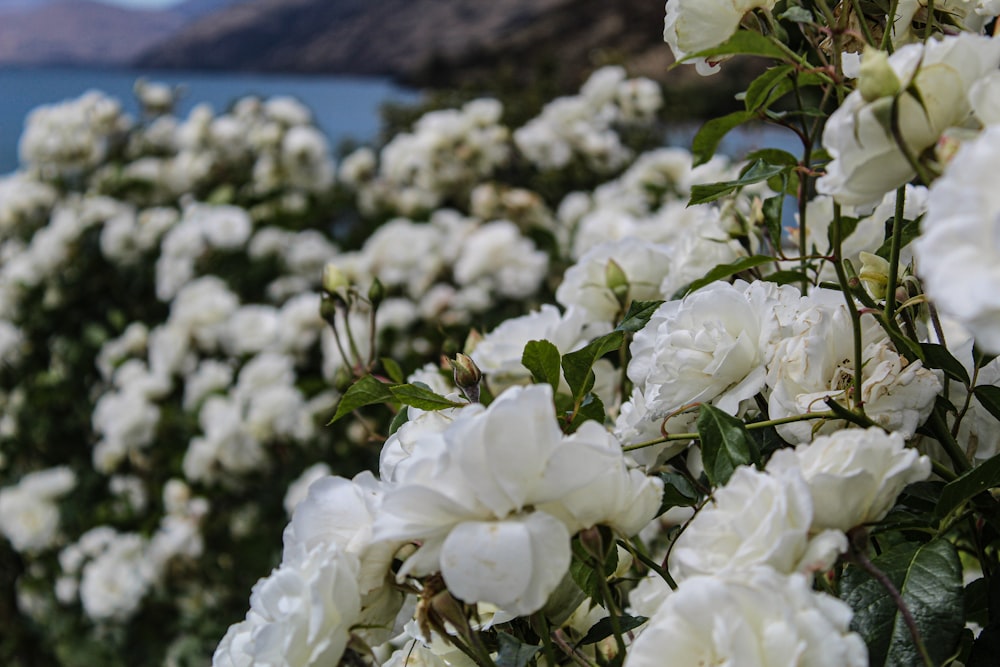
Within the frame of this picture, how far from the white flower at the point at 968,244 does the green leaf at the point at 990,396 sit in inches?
8.4

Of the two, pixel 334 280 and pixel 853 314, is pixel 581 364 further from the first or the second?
pixel 334 280

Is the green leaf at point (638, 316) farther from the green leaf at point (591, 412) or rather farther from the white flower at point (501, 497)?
the white flower at point (501, 497)

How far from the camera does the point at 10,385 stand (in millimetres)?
2777

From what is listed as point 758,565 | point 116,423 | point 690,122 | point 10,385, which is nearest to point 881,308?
point 758,565

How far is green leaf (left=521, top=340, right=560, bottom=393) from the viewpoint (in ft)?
1.75

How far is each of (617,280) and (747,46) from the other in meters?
0.32

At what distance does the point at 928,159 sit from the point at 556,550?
0.23 meters

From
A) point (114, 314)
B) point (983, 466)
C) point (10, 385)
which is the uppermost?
point (983, 466)

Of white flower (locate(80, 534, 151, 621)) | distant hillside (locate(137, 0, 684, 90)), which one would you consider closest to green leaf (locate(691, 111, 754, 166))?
white flower (locate(80, 534, 151, 621))

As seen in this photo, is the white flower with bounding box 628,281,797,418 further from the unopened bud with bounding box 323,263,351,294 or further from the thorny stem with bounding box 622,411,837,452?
the unopened bud with bounding box 323,263,351,294

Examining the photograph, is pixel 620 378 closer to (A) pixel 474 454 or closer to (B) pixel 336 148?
(A) pixel 474 454

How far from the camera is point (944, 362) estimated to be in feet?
1.63

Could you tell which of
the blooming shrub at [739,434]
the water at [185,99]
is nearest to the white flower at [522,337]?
the blooming shrub at [739,434]

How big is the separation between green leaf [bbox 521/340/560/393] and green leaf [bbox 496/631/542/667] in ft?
0.50
